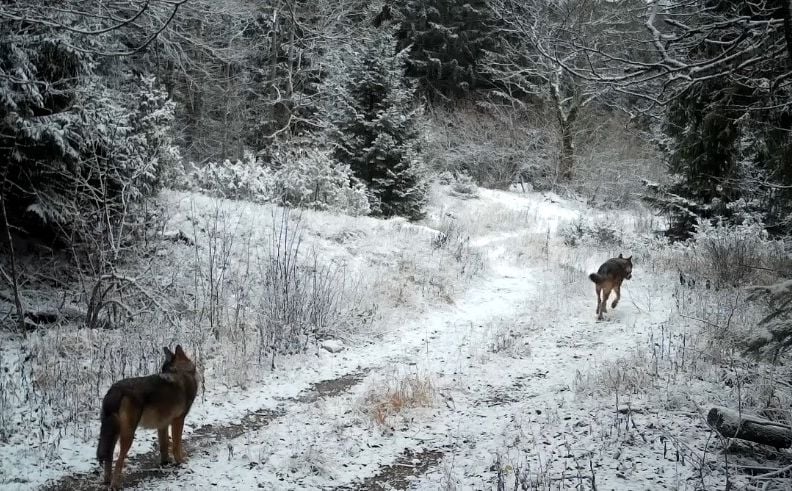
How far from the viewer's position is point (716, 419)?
13.3 feet

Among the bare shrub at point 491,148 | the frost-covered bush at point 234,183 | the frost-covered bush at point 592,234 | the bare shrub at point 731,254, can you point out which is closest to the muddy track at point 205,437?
the bare shrub at point 731,254

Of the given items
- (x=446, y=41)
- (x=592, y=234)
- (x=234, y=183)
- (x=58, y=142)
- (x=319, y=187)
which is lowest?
(x=592, y=234)

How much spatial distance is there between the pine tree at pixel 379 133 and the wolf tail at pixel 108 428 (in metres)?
13.4

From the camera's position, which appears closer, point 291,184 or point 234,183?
point 234,183

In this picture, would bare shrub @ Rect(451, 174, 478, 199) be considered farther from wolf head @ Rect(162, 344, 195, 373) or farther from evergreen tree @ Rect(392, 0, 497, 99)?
wolf head @ Rect(162, 344, 195, 373)

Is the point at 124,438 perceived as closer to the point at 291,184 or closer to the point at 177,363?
the point at 177,363

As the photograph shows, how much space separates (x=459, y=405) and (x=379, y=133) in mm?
12097

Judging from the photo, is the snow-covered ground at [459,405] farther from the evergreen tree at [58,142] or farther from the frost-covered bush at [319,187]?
the frost-covered bush at [319,187]

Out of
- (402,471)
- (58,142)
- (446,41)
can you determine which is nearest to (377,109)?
(58,142)

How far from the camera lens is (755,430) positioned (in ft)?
12.4

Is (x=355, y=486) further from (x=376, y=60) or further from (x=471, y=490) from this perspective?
(x=376, y=60)

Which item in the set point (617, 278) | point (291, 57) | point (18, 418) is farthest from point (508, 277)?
point (291, 57)

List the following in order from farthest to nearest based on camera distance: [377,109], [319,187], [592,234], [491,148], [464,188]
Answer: [491,148] → [464,188] → [377,109] → [592,234] → [319,187]

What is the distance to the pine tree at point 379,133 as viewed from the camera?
16859 millimetres
